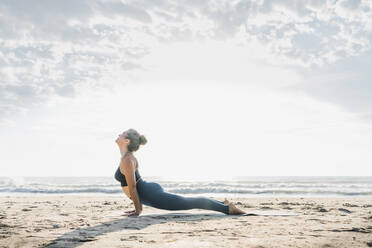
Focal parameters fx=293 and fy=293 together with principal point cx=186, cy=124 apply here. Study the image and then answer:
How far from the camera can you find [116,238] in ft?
Result: 12.6

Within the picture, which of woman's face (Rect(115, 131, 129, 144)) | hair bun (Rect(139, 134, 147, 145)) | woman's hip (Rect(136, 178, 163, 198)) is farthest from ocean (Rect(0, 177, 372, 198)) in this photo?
woman's face (Rect(115, 131, 129, 144))

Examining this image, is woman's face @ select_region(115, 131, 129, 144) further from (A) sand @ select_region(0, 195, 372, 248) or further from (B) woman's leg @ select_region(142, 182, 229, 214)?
(A) sand @ select_region(0, 195, 372, 248)

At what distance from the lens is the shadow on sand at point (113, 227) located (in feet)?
12.1

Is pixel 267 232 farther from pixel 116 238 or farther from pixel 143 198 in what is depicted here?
pixel 143 198

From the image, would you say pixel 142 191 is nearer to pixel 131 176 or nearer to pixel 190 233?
pixel 131 176

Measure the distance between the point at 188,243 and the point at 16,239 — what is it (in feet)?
7.77

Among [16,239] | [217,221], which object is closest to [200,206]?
[217,221]

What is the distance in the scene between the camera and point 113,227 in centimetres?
472

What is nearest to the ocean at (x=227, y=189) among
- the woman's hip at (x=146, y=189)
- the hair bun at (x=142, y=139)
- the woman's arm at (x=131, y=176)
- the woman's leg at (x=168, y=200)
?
the woman's leg at (x=168, y=200)

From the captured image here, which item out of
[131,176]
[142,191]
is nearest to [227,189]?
[142,191]

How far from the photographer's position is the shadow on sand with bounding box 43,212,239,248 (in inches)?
145

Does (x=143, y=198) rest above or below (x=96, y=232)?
above

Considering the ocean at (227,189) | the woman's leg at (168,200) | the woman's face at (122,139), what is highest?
the woman's face at (122,139)

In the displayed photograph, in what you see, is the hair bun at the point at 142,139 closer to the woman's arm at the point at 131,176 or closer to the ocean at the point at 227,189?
the woman's arm at the point at 131,176
